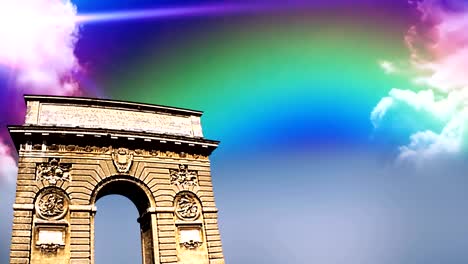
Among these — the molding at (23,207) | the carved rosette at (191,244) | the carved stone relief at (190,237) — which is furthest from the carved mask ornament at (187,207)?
the molding at (23,207)

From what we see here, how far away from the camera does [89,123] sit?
18.5 meters

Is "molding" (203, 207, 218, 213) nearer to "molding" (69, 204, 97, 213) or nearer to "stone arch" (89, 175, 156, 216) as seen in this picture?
"stone arch" (89, 175, 156, 216)

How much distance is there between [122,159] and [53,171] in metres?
2.99

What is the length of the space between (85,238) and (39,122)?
18.9 feet

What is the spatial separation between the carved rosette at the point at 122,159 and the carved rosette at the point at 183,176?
6.98 feet

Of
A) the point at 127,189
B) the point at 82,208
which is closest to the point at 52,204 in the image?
the point at 82,208

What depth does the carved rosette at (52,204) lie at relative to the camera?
16031mm

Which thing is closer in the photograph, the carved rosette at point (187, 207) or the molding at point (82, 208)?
the molding at point (82, 208)

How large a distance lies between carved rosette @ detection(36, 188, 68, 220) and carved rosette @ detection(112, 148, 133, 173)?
265cm

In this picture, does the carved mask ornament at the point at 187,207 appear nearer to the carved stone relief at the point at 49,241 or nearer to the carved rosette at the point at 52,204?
the carved rosette at the point at 52,204

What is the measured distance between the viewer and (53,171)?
16.8 meters

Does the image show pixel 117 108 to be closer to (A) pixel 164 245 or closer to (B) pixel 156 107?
(B) pixel 156 107

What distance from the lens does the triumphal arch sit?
1584cm

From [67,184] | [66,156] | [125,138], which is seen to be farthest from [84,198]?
[125,138]
